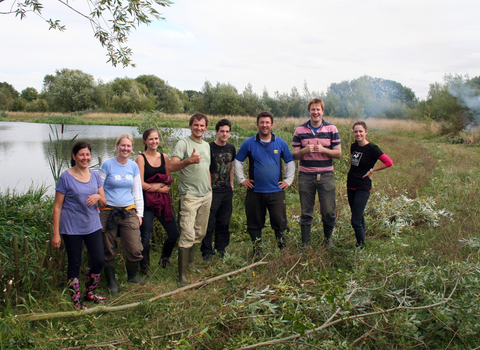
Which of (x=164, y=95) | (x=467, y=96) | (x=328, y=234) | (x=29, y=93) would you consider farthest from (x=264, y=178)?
(x=29, y=93)

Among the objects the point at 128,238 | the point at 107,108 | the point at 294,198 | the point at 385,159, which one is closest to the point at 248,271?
the point at 128,238

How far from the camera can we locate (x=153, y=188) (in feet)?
12.9

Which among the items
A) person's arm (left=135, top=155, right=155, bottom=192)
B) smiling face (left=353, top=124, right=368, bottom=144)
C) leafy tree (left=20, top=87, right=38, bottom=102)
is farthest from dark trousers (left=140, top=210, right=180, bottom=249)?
leafy tree (left=20, top=87, right=38, bottom=102)

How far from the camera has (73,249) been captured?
3.28 metres

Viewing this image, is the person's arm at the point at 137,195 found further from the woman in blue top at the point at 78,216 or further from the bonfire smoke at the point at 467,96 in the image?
the bonfire smoke at the point at 467,96

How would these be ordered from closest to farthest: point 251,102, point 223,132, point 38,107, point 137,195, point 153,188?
point 137,195 → point 153,188 → point 223,132 → point 251,102 → point 38,107

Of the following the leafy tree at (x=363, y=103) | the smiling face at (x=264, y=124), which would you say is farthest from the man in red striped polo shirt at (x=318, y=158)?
the leafy tree at (x=363, y=103)

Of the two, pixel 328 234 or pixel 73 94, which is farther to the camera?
pixel 73 94

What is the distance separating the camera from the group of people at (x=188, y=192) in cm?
332

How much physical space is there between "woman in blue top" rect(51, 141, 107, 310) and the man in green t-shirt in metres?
0.90

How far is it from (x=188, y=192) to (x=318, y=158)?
1.72 m

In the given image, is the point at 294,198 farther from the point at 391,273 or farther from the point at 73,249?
the point at 73,249

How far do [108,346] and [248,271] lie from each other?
1.67 meters

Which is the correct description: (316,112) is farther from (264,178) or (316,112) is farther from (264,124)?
(264,178)
